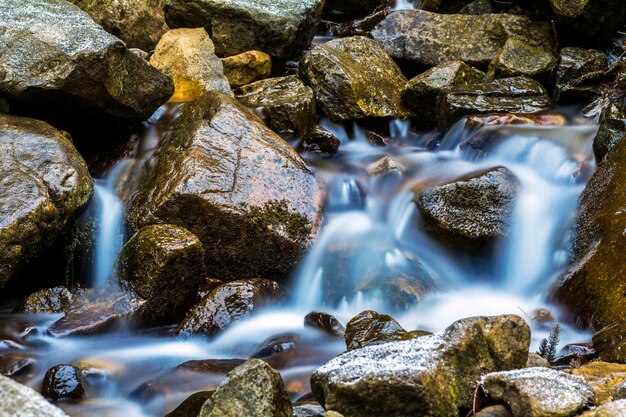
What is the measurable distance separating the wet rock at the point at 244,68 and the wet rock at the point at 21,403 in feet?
23.6

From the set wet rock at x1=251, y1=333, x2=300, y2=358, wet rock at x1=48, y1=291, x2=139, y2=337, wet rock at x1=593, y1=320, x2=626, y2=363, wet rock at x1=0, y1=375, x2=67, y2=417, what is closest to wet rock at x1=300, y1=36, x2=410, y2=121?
wet rock at x1=251, y1=333, x2=300, y2=358

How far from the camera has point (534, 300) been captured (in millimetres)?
5406

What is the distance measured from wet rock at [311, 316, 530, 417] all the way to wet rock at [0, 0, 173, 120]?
13.8ft

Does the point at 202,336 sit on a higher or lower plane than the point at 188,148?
lower

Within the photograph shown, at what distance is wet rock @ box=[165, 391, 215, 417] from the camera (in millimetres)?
3424

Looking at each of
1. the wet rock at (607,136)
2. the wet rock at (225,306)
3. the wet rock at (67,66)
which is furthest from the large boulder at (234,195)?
the wet rock at (607,136)

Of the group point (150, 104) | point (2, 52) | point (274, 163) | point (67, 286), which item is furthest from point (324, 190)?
point (2, 52)

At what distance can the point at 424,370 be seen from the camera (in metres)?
2.77

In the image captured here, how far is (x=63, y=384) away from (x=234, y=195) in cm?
226

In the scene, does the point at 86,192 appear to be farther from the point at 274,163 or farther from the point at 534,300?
the point at 534,300

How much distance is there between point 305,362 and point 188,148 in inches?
97.3

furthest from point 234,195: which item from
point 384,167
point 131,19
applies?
point 131,19

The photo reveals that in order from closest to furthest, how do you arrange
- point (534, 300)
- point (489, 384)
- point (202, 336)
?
point (489, 384)
point (202, 336)
point (534, 300)

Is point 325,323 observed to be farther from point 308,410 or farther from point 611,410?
point 611,410
